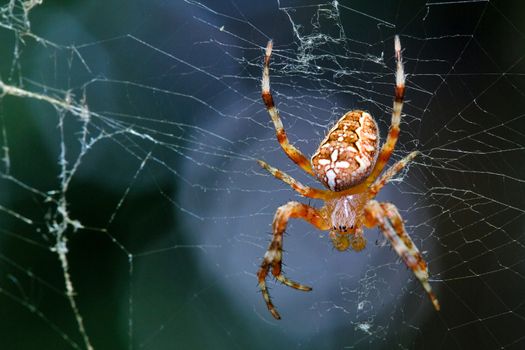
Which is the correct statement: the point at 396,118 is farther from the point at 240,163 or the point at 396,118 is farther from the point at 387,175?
the point at 240,163

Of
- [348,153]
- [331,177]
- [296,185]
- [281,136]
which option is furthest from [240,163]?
[348,153]

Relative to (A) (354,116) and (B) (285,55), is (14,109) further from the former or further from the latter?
(A) (354,116)

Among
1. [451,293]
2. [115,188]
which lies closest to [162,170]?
[115,188]

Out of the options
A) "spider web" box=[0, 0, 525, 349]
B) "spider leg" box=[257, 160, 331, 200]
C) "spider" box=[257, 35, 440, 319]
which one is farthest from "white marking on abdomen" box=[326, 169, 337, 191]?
"spider web" box=[0, 0, 525, 349]

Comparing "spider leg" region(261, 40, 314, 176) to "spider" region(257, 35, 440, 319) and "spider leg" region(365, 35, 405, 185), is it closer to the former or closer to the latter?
"spider" region(257, 35, 440, 319)

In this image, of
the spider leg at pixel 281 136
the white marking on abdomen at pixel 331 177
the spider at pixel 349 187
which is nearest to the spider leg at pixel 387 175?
the spider at pixel 349 187

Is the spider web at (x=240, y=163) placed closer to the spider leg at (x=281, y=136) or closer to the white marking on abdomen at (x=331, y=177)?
the spider leg at (x=281, y=136)

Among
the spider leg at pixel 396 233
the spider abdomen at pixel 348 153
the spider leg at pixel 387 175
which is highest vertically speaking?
the spider abdomen at pixel 348 153
